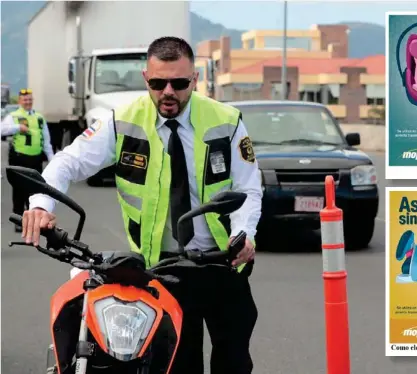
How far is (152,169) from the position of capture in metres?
4.47

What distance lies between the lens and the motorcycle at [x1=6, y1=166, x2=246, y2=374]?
11.5 ft

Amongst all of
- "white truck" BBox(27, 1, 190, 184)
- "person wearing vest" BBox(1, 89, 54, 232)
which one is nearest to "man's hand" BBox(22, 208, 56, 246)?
"person wearing vest" BBox(1, 89, 54, 232)

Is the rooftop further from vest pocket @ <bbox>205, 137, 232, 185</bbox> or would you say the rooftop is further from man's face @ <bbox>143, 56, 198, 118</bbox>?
man's face @ <bbox>143, 56, 198, 118</bbox>

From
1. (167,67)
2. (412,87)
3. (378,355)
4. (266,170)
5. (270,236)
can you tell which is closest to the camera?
(167,67)

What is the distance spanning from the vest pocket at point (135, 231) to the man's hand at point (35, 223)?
73cm

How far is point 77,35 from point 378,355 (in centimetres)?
1907

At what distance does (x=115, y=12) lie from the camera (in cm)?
2562

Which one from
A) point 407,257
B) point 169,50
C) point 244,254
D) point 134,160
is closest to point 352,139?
point 407,257

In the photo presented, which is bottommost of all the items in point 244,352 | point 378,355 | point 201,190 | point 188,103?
point 378,355

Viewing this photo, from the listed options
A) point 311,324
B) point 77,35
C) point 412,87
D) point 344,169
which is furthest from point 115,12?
point 311,324

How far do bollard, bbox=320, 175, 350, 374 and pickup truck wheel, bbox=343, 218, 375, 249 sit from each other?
7.28 metres

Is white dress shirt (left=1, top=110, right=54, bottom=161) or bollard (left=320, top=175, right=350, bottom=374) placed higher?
white dress shirt (left=1, top=110, right=54, bottom=161)

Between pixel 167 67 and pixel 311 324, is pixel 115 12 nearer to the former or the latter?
pixel 311 324

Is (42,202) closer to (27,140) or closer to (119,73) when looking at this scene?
(27,140)
